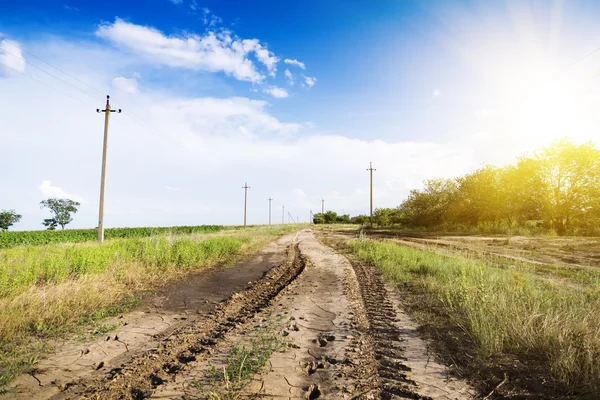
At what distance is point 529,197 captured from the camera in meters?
27.1

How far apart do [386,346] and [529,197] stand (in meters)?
29.5

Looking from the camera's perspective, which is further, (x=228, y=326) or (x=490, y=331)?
(x=228, y=326)

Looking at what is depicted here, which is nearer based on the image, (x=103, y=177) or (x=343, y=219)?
(x=103, y=177)

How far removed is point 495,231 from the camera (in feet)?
90.6

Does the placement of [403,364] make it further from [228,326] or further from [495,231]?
[495,231]

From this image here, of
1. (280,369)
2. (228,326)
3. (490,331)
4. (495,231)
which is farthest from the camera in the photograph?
(495,231)

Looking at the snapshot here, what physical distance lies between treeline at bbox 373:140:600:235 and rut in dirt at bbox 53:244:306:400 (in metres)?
26.5

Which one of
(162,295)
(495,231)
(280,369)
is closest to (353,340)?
(280,369)

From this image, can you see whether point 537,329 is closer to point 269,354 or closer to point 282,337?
point 282,337

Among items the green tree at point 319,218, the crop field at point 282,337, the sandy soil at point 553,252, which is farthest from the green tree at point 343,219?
the crop field at point 282,337

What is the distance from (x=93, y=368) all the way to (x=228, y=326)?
1.98 m

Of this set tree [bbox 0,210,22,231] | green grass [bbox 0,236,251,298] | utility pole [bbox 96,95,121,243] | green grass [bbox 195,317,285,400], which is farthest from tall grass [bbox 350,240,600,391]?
tree [bbox 0,210,22,231]

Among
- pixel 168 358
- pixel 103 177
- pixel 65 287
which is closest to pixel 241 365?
pixel 168 358

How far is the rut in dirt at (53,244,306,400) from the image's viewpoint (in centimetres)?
323
